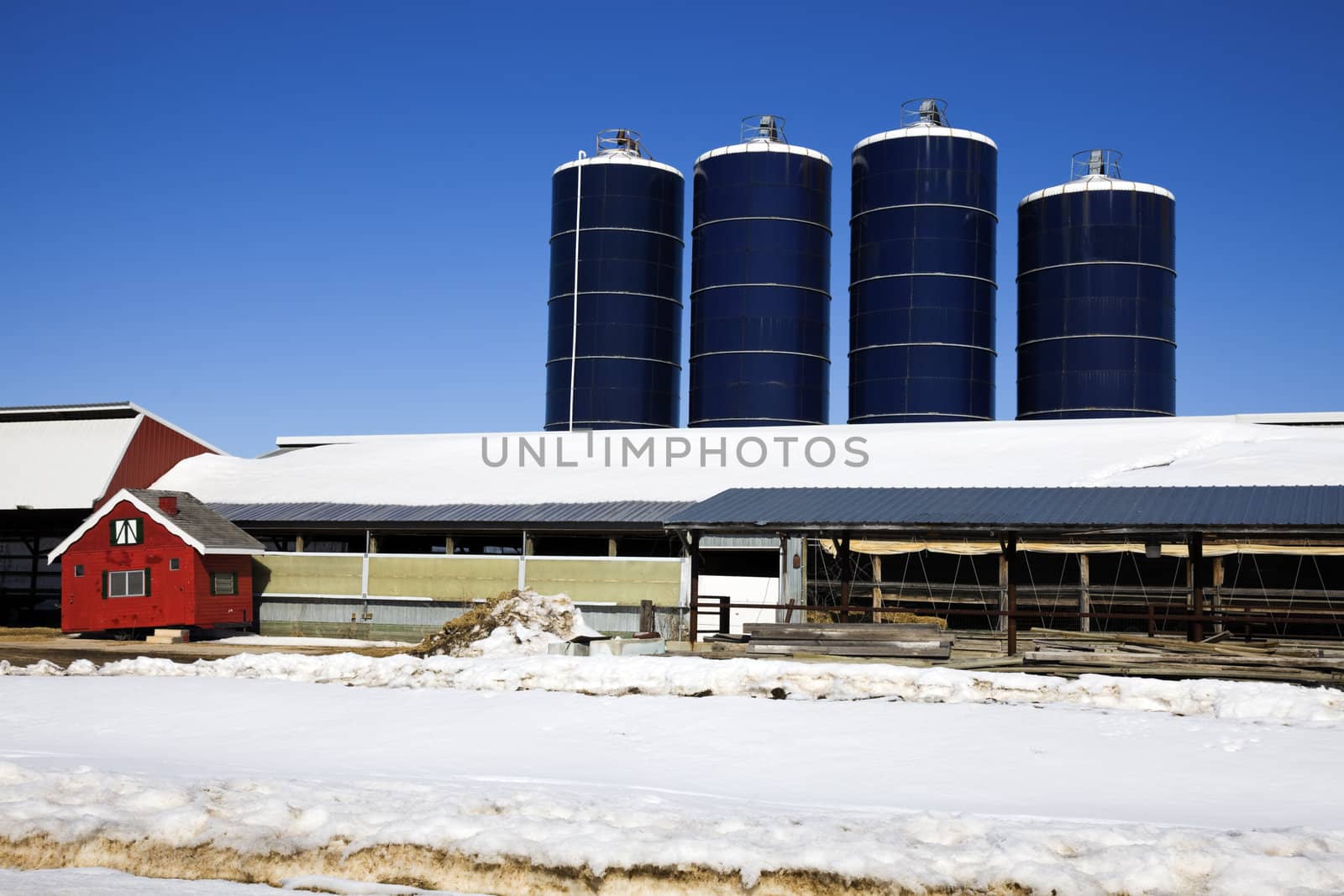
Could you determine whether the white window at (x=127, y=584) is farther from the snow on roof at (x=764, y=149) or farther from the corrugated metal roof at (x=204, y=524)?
the snow on roof at (x=764, y=149)

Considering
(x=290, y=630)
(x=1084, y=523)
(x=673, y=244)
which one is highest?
(x=673, y=244)

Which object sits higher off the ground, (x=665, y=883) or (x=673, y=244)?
(x=673, y=244)

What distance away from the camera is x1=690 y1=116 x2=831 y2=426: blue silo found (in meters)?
54.6

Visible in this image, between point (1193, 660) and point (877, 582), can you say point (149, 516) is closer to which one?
point (877, 582)

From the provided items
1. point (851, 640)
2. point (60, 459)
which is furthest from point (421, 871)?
point (60, 459)

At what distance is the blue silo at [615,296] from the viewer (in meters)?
55.9

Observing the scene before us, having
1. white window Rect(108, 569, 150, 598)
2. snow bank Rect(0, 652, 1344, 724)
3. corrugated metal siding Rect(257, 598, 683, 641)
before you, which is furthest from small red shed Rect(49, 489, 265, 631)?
snow bank Rect(0, 652, 1344, 724)

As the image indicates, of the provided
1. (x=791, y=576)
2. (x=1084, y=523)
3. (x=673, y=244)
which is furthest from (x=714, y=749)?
(x=673, y=244)

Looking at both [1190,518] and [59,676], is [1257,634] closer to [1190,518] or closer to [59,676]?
[1190,518]

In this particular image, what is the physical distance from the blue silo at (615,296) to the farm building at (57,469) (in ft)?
54.1

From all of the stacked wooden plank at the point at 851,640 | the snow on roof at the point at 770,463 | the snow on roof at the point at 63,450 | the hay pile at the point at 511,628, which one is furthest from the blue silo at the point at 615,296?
the stacked wooden plank at the point at 851,640

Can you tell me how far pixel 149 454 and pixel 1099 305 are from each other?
3697cm

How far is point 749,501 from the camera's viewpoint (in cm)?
2975

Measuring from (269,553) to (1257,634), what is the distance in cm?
2566
